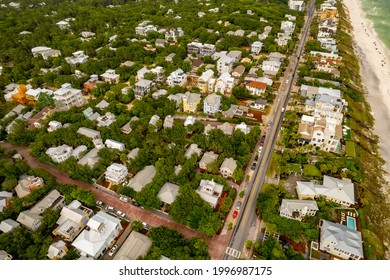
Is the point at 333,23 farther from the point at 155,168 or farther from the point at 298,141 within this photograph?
the point at 155,168

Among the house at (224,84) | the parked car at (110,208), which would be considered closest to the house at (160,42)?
the house at (224,84)

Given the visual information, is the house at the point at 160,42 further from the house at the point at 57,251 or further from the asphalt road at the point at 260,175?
the house at the point at 57,251

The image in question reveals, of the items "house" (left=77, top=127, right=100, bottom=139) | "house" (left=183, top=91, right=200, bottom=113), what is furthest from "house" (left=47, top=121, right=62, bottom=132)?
"house" (left=183, top=91, right=200, bottom=113)

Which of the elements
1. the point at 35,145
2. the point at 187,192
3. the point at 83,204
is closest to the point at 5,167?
the point at 35,145

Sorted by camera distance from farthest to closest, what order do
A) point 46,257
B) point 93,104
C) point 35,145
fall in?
point 93,104, point 35,145, point 46,257

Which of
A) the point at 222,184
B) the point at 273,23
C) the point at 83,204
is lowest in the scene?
the point at 83,204

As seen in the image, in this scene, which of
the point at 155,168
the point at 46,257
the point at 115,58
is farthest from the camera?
the point at 115,58
